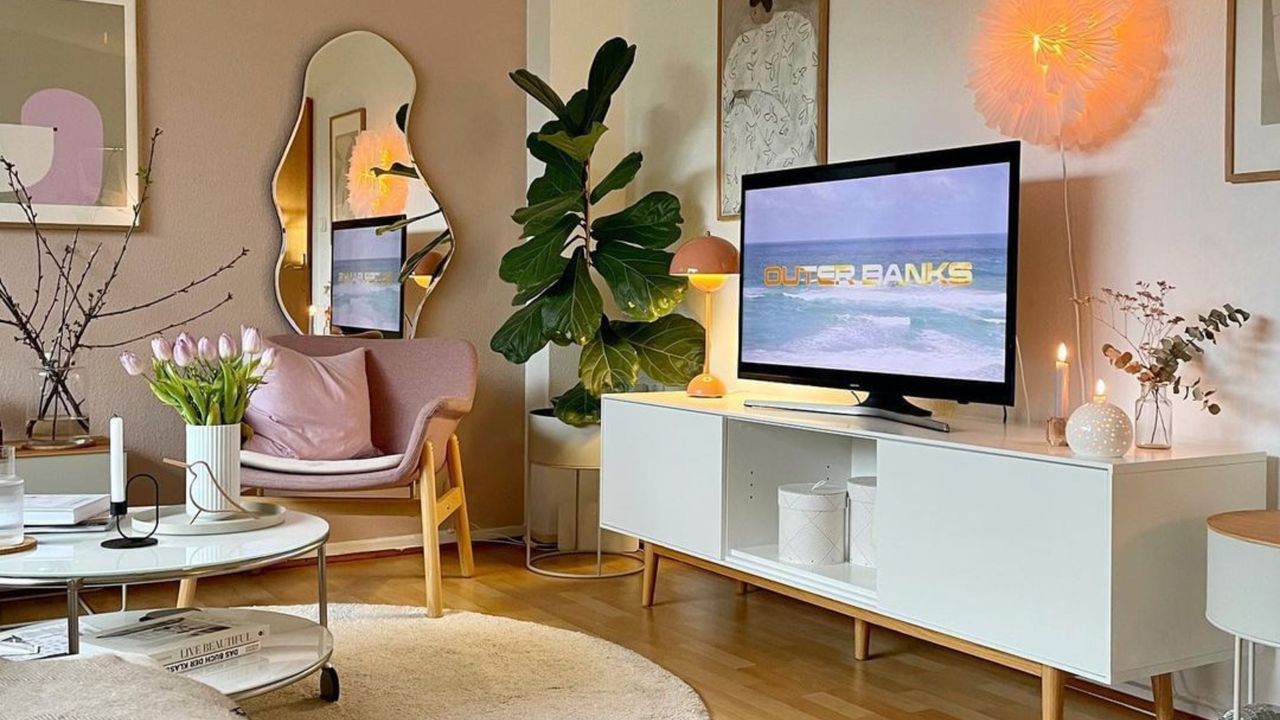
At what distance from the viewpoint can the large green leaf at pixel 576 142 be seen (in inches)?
170

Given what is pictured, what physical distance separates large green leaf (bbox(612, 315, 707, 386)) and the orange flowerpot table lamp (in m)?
0.25

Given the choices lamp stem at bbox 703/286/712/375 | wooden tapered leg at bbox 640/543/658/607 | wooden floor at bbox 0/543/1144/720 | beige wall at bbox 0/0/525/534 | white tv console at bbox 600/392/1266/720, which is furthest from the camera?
beige wall at bbox 0/0/525/534

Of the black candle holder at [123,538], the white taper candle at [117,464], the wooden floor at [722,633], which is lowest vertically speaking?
the wooden floor at [722,633]

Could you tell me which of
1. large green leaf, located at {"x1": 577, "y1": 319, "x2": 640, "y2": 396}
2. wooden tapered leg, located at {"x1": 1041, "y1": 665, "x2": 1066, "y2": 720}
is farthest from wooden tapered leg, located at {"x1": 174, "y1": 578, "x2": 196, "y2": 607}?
wooden tapered leg, located at {"x1": 1041, "y1": 665, "x2": 1066, "y2": 720}

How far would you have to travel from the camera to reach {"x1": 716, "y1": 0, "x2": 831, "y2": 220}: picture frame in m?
3.93

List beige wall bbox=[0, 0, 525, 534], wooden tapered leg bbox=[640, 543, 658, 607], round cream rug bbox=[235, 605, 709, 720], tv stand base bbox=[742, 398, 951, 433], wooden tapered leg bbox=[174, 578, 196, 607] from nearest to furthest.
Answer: round cream rug bbox=[235, 605, 709, 720], tv stand base bbox=[742, 398, 951, 433], wooden tapered leg bbox=[174, 578, 196, 607], wooden tapered leg bbox=[640, 543, 658, 607], beige wall bbox=[0, 0, 525, 534]

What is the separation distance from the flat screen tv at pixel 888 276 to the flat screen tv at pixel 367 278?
1459 mm

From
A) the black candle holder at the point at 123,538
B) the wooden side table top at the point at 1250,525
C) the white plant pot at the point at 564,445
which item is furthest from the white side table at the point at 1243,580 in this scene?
the white plant pot at the point at 564,445

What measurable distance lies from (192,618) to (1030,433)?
1.97 m

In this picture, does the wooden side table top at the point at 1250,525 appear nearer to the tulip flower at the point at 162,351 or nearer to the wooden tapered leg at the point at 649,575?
the wooden tapered leg at the point at 649,575

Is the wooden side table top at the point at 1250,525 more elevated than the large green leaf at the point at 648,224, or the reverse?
the large green leaf at the point at 648,224

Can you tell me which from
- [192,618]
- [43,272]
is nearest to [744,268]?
[192,618]

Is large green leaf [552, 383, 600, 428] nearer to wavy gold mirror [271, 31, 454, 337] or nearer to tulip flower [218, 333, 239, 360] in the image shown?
wavy gold mirror [271, 31, 454, 337]

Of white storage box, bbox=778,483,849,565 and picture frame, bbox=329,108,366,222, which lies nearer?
white storage box, bbox=778,483,849,565
